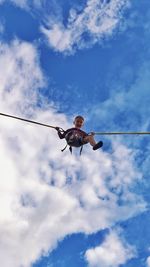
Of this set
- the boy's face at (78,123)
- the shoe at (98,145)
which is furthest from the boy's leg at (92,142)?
the boy's face at (78,123)

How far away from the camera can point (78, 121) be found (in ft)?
77.0

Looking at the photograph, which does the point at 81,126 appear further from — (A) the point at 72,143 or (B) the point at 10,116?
(B) the point at 10,116

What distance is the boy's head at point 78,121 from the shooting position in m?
23.4

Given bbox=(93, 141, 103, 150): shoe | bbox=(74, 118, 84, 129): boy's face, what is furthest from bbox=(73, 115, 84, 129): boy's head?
bbox=(93, 141, 103, 150): shoe

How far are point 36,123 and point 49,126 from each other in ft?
3.94

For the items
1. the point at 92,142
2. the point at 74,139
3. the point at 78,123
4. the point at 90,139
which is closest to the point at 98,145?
the point at 92,142

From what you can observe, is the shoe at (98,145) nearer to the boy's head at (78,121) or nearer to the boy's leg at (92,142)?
the boy's leg at (92,142)

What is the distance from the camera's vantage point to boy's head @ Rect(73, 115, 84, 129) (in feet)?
76.8

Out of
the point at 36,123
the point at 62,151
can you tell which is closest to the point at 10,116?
the point at 36,123

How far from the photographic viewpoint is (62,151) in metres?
22.3

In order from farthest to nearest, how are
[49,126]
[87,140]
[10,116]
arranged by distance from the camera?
1. [87,140]
2. [49,126]
3. [10,116]

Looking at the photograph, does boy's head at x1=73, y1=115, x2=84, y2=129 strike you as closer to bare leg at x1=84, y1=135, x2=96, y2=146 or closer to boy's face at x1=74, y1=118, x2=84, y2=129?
boy's face at x1=74, y1=118, x2=84, y2=129

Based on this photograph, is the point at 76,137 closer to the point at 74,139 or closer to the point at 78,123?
the point at 74,139

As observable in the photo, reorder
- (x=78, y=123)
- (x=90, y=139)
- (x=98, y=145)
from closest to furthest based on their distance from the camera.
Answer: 1. (x=98, y=145)
2. (x=90, y=139)
3. (x=78, y=123)
